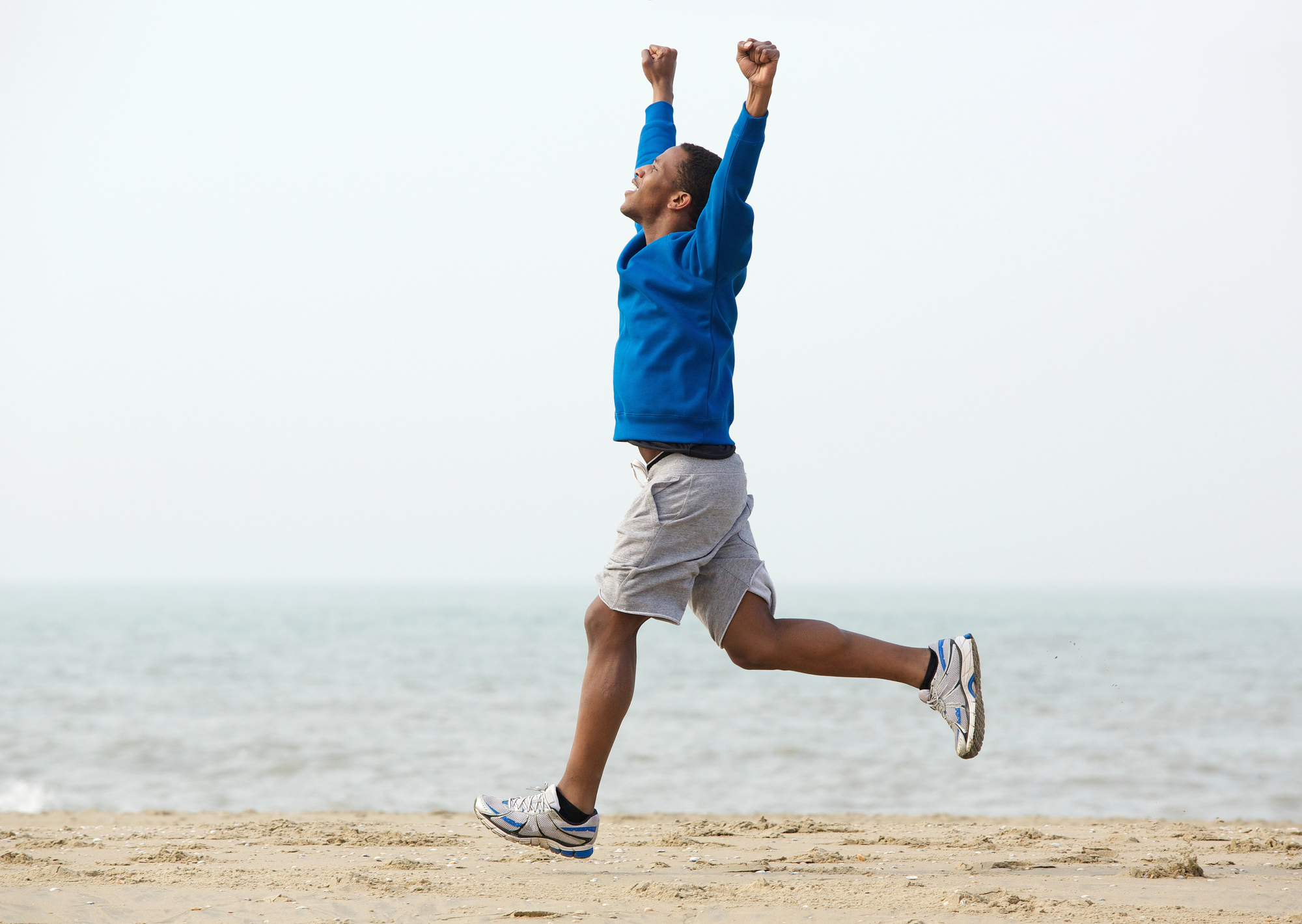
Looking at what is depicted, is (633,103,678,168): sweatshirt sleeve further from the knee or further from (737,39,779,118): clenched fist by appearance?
the knee

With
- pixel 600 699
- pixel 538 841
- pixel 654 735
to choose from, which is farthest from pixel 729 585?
pixel 654 735

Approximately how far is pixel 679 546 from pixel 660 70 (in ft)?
5.65

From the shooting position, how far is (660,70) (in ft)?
11.5

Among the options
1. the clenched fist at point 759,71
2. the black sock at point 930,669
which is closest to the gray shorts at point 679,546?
the black sock at point 930,669

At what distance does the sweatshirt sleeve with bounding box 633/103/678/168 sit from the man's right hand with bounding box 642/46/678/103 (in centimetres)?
6

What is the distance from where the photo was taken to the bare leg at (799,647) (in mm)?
2869

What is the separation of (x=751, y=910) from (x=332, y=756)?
7.79 meters

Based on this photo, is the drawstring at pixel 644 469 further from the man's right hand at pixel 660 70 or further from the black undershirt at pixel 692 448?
the man's right hand at pixel 660 70

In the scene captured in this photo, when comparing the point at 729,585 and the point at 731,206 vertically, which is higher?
the point at 731,206

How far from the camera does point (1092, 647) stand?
26.0 meters

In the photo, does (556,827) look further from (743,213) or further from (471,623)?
(471,623)

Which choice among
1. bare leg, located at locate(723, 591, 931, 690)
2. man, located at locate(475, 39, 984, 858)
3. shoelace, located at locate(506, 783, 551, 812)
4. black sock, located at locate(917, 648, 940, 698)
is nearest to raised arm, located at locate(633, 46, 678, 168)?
man, located at locate(475, 39, 984, 858)

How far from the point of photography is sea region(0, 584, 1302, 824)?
7746 mm

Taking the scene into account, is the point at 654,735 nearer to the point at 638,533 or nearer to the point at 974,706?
the point at 974,706
